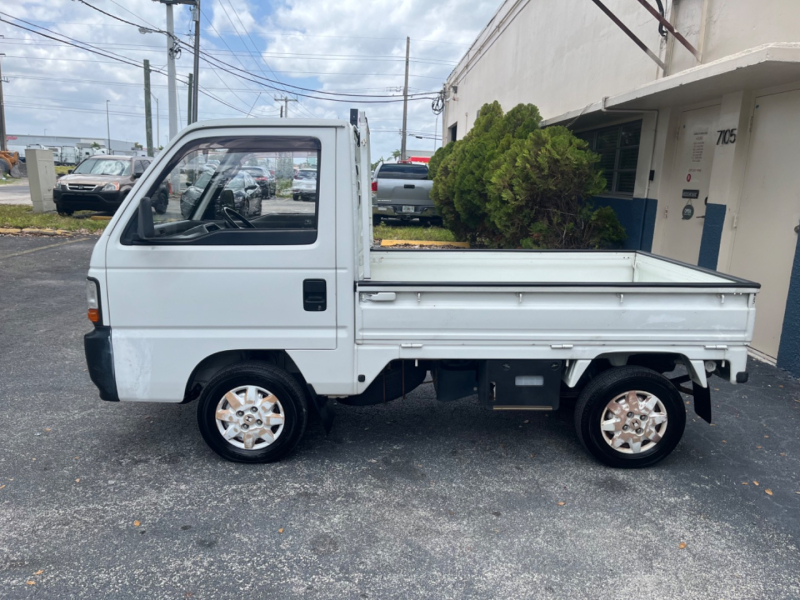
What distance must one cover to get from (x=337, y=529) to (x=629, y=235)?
719cm

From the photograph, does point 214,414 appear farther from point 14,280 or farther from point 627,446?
point 14,280

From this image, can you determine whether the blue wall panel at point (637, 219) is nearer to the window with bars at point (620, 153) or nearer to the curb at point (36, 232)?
the window with bars at point (620, 153)

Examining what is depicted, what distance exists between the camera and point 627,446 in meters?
4.09

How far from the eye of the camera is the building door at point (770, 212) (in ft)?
19.4

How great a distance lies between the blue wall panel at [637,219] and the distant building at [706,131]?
3cm

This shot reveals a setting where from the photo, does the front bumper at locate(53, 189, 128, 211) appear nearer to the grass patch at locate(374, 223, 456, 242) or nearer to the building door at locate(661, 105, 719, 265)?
the grass patch at locate(374, 223, 456, 242)

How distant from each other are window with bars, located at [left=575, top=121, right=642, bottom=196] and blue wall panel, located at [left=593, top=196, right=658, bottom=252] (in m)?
0.23

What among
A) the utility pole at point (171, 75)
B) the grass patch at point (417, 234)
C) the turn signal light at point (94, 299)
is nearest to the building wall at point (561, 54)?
the grass patch at point (417, 234)

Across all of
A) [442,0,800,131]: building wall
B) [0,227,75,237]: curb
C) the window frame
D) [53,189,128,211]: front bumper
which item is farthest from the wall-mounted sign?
[53,189,128,211]: front bumper

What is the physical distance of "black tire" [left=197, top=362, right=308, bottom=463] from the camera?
391 cm

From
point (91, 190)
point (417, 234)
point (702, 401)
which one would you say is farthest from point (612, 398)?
point (91, 190)

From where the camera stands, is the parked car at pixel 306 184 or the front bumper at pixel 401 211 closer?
the parked car at pixel 306 184

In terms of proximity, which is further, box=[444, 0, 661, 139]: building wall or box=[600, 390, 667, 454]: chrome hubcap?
box=[444, 0, 661, 139]: building wall

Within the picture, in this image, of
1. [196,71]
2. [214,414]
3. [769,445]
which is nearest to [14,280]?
[214,414]
